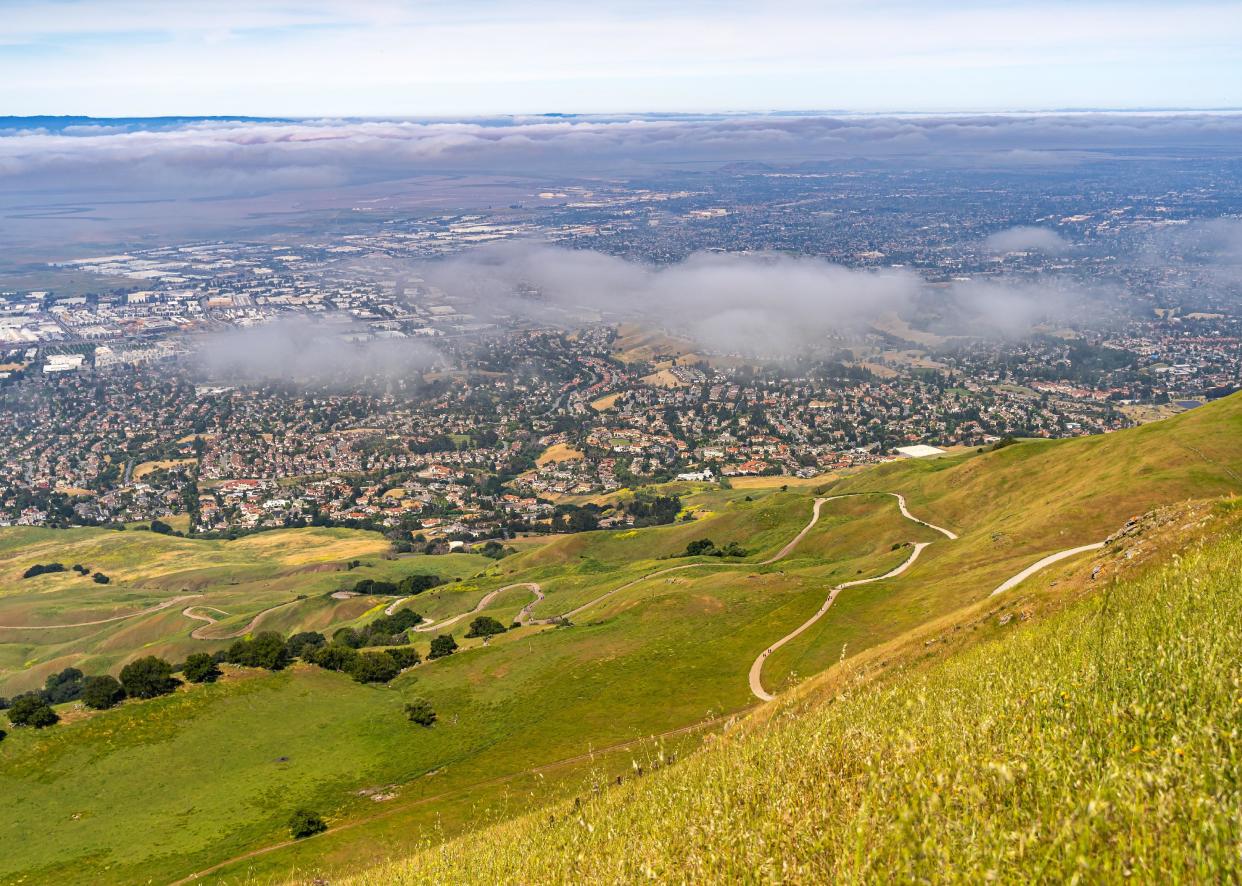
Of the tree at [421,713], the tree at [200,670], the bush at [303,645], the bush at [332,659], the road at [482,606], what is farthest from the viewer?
the road at [482,606]

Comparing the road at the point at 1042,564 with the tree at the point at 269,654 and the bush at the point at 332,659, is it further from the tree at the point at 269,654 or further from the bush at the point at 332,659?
the tree at the point at 269,654

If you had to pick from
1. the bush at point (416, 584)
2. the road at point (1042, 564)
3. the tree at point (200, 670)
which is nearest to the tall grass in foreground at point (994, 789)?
the road at point (1042, 564)

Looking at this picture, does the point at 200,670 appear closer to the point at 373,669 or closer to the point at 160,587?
the point at 373,669

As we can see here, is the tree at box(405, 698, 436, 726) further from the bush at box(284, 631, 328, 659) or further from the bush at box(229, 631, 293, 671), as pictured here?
the bush at box(284, 631, 328, 659)

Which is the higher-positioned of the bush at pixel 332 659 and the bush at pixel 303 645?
the bush at pixel 332 659

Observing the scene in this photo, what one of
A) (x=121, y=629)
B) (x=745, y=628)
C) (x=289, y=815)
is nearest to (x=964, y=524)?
(x=745, y=628)

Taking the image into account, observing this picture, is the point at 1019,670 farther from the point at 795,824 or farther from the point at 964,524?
the point at 964,524

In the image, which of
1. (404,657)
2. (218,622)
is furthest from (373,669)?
(218,622)
